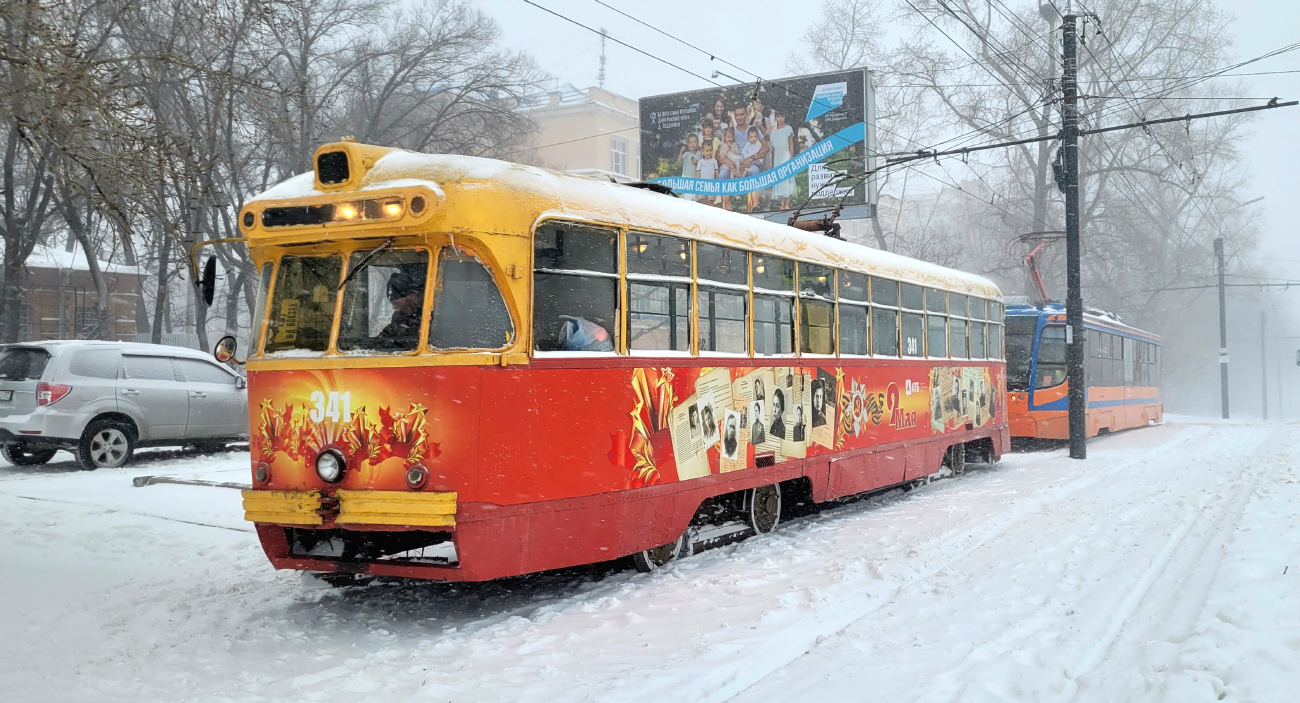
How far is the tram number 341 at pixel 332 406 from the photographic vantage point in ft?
20.1

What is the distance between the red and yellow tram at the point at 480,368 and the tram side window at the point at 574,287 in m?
0.01

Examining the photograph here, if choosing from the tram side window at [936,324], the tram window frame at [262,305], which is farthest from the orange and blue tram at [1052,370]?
the tram window frame at [262,305]

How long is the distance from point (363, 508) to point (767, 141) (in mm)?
19680

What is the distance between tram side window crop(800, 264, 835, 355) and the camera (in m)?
9.42

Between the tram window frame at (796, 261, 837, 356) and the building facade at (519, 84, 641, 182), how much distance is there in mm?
35258

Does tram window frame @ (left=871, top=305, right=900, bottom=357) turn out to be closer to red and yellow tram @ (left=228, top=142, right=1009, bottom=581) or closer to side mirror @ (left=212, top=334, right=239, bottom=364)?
red and yellow tram @ (left=228, top=142, right=1009, bottom=581)

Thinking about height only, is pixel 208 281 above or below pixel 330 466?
above

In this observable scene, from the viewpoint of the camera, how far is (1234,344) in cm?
8081

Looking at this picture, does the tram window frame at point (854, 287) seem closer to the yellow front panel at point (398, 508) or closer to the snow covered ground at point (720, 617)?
the snow covered ground at point (720, 617)

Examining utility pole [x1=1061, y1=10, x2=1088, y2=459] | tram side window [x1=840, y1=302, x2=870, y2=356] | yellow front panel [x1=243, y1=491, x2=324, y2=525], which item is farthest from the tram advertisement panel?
utility pole [x1=1061, y1=10, x2=1088, y2=459]

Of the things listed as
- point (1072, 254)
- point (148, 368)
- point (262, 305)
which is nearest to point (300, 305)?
point (262, 305)

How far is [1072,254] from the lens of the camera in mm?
17531

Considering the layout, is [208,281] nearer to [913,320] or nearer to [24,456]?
[913,320]

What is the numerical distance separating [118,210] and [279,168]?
66.8ft
